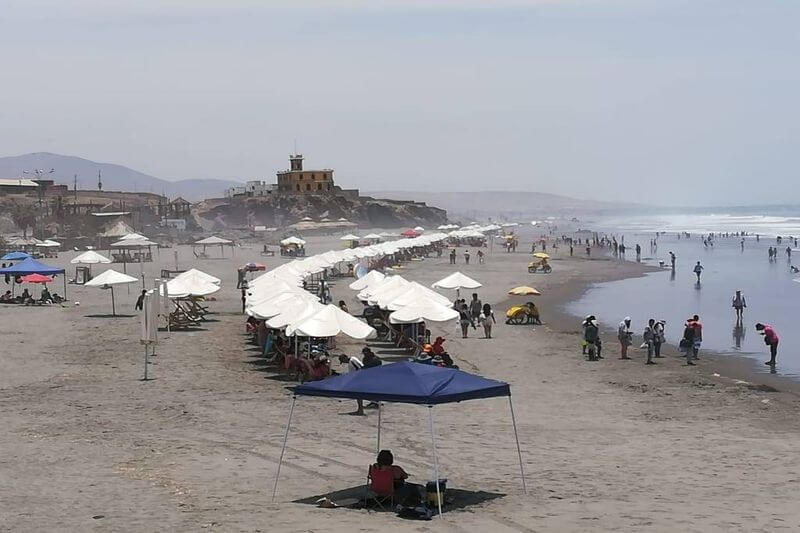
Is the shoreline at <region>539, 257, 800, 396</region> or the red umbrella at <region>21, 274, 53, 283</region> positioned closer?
the shoreline at <region>539, 257, 800, 396</region>

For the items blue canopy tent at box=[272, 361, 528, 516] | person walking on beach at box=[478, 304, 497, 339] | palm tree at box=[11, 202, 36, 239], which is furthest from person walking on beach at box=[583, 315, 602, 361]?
palm tree at box=[11, 202, 36, 239]

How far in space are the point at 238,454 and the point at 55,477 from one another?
88.9 inches

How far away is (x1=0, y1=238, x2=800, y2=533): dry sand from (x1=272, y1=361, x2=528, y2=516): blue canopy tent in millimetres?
1082

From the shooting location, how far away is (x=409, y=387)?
10.2 m

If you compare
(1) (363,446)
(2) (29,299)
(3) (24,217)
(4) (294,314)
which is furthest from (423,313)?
(3) (24,217)

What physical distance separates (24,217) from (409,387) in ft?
268

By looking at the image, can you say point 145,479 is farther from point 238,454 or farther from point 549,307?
point 549,307

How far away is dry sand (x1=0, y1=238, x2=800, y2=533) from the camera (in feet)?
32.6

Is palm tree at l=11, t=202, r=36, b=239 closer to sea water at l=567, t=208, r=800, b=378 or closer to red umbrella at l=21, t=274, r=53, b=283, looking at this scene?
red umbrella at l=21, t=274, r=53, b=283

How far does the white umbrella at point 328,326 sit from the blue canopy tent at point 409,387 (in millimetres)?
7126

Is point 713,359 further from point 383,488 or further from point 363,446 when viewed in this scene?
point 383,488

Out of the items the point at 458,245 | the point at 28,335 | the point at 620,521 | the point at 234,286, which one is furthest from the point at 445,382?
the point at 458,245

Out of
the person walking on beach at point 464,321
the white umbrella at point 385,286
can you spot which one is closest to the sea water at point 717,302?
the person walking on beach at point 464,321

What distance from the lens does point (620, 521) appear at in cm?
967
